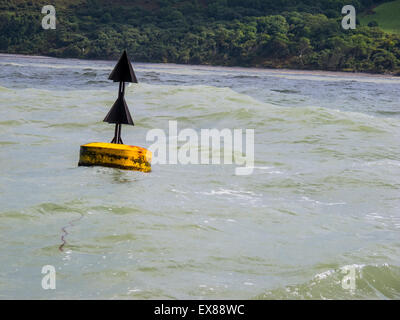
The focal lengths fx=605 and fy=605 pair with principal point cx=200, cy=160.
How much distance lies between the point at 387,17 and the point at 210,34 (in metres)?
31.0

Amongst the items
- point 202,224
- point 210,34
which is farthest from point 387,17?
point 202,224

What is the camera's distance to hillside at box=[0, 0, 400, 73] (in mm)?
85812

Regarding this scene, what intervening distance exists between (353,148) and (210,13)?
114 metres

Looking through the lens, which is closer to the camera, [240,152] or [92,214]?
[92,214]

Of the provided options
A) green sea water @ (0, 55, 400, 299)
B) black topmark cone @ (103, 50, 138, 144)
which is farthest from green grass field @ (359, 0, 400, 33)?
black topmark cone @ (103, 50, 138, 144)

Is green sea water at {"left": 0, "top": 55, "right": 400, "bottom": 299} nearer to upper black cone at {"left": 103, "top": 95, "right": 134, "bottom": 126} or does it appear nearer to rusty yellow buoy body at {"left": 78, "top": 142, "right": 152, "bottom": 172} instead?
rusty yellow buoy body at {"left": 78, "top": 142, "right": 152, "bottom": 172}

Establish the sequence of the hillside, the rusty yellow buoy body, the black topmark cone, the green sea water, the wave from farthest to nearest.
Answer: the hillside, the rusty yellow buoy body, the black topmark cone, the green sea water, the wave

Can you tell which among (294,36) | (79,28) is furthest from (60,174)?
(79,28)

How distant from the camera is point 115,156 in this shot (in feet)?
27.0

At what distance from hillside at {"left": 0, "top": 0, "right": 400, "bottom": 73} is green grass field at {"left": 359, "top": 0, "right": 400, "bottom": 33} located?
3934 mm

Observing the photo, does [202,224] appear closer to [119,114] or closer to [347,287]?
[347,287]
